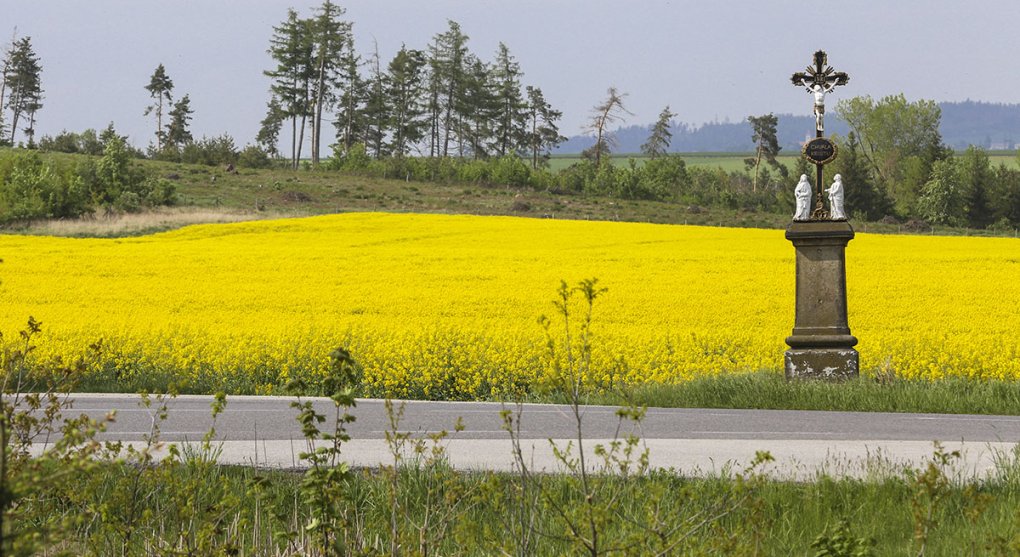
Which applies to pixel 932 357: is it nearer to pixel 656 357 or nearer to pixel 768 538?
pixel 656 357

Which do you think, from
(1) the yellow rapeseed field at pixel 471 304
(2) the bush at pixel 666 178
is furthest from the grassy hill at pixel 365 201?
(1) the yellow rapeseed field at pixel 471 304

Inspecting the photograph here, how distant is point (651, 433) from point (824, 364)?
4734 millimetres

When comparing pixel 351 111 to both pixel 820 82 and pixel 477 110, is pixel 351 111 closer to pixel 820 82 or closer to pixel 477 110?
pixel 477 110

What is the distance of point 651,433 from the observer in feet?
36.6

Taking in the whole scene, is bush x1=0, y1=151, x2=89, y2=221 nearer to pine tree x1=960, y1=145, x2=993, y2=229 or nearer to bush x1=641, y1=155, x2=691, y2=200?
bush x1=641, y1=155, x2=691, y2=200

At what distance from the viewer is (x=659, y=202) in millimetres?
73562

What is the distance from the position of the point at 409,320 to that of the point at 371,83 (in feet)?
282

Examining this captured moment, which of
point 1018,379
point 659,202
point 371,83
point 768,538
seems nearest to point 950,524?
point 768,538

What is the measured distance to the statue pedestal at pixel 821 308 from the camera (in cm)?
1498

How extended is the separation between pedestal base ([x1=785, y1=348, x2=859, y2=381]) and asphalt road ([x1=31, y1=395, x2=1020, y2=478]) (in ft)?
6.62

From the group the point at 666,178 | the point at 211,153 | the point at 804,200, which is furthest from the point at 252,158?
the point at 804,200

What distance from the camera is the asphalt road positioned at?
346 inches

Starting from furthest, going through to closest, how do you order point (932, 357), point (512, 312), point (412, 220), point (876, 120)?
point (876, 120) < point (412, 220) < point (512, 312) < point (932, 357)

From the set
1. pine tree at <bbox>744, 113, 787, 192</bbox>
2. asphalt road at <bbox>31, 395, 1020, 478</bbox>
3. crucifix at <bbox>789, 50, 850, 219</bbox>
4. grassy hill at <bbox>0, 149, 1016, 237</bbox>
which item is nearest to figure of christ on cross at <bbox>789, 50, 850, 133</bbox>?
crucifix at <bbox>789, 50, 850, 219</bbox>
